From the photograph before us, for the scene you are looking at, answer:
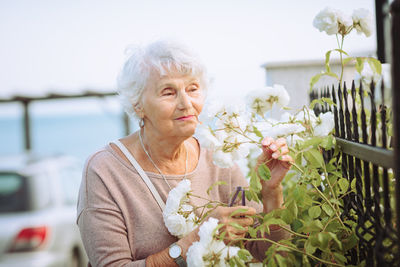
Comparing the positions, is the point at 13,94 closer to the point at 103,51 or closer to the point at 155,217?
the point at 155,217

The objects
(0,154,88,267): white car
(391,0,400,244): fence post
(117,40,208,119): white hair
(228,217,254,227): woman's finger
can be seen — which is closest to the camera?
(391,0,400,244): fence post

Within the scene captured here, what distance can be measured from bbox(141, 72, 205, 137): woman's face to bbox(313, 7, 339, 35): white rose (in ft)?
2.06

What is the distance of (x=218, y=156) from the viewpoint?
45.6 inches

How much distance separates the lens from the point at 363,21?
104 cm

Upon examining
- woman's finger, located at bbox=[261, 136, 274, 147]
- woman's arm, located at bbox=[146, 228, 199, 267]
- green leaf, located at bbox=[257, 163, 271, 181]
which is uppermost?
woman's finger, located at bbox=[261, 136, 274, 147]

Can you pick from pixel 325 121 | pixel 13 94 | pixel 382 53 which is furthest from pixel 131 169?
pixel 13 94

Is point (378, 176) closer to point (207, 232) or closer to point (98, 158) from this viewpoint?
point (207, 232)

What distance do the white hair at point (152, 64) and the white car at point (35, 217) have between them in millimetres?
2834

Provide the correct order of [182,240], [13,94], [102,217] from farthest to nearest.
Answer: [13,94] < [102,217] < [182,240]

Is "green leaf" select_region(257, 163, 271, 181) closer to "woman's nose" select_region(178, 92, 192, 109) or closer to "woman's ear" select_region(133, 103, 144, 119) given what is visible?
"woman's nose" select_region(178, 92, 192, 109)

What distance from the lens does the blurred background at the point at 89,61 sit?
9.53 feet

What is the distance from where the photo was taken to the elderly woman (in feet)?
4.68

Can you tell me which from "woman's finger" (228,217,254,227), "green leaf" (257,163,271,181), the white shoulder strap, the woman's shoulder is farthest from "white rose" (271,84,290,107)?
the woman's shoulder

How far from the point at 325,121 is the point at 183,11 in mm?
21119
